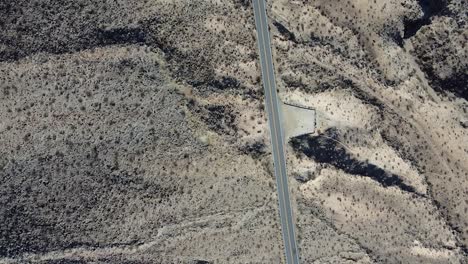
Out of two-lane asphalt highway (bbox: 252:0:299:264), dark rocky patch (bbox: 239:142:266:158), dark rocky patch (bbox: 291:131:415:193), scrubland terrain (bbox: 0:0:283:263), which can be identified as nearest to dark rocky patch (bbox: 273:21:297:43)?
two-lane asphalt highway (bbox: 252:0:299:264)

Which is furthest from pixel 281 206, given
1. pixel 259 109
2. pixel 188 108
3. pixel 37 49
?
pixel 37 49

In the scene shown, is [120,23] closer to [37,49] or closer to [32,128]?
[37,49]

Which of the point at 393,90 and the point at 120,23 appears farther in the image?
the point at 393,90

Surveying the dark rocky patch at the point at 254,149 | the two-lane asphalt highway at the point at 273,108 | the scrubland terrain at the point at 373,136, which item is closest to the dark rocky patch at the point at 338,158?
the scrubland terrain at the point at 373,136

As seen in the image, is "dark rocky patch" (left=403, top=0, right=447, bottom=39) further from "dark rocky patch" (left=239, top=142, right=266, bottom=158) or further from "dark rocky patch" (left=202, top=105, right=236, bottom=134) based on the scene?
"dark rocky patch" (left=202, top=105, right=236, bottom=134)

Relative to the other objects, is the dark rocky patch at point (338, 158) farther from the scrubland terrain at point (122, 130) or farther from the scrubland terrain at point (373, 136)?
the scrubland terrain at point (122, 130)

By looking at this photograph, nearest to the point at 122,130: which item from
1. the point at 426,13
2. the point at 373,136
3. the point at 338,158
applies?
the point at 338,158
